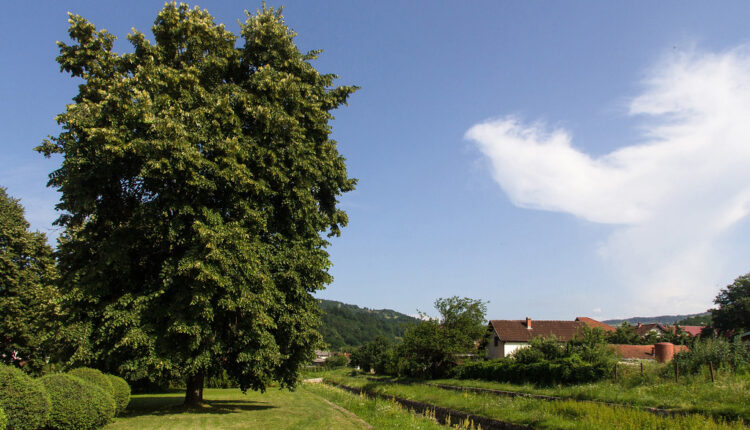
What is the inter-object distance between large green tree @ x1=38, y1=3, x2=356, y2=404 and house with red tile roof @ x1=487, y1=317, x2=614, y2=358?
50.7 m

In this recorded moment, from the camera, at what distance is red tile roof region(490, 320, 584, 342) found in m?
64.6

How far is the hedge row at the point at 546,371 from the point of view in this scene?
27500 millimetres

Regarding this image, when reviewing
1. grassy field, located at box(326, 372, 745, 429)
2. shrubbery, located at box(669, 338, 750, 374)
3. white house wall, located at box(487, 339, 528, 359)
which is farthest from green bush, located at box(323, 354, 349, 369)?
shrubbery, located at box(669, 338, 750, 374)

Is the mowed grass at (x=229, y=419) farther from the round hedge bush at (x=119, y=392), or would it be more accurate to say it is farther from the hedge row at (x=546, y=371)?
the hedge row at (x=546, y=371)

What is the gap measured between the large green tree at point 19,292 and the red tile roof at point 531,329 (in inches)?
2152

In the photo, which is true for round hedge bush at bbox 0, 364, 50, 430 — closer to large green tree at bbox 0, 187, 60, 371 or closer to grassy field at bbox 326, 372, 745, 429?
grassy field at bbox 326, 372, 745, 429

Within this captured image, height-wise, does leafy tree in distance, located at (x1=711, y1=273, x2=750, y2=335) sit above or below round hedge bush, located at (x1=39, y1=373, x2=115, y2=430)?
above

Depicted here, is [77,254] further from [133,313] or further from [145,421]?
[145,421]

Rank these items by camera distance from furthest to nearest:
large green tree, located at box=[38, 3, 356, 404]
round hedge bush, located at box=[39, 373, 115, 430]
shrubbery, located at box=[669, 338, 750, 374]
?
shrubbery, located at box=[669, 338, 750, 374]
large green tree, located at box=[38, 3, 356, 404]
round hedge bush, located at box=[39, 373, 115, 430]

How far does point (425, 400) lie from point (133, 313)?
79.9ft

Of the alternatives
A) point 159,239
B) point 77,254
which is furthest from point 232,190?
point 77,254

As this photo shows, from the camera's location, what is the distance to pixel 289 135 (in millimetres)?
19438

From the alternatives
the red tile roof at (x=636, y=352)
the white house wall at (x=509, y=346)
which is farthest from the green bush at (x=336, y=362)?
the red tile roof at (x=636, y=352)

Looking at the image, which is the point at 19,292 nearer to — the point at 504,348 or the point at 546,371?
the point at 546,371
